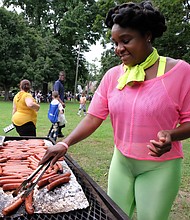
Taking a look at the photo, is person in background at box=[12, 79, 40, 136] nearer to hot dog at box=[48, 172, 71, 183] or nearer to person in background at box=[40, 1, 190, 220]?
hot dog at box=[48, 172, 71, 183]

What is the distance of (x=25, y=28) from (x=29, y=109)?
90.3 ft

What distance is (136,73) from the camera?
166cm

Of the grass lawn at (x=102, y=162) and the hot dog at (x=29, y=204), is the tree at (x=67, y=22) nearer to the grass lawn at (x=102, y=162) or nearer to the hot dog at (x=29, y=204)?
the grass lawn at (x=102, y=162)

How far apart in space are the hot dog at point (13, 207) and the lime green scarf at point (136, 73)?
2.93ft

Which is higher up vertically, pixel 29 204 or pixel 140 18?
pixel 140 18

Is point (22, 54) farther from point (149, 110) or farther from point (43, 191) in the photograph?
point (149, 110)

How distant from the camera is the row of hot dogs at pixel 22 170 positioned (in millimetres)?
1756

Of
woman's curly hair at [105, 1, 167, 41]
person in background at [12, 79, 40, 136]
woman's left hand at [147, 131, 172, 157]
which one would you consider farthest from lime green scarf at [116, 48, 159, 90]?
person in background at [12, 79, 40, 136]

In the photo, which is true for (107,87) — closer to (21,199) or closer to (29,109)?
(21,199)

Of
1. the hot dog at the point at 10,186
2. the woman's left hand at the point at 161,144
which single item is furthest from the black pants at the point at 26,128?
the woman's left hand at the point at 161,144

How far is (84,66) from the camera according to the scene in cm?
3694

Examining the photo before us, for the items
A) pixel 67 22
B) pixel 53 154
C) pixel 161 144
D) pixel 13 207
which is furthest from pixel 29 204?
pixel 67 22

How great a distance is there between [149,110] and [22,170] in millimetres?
1196

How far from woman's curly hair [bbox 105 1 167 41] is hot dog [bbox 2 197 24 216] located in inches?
46.5
